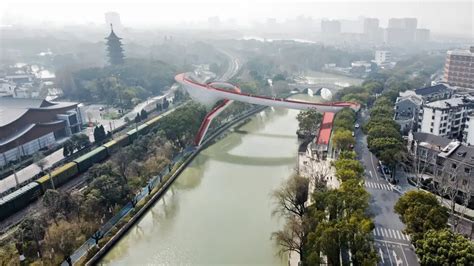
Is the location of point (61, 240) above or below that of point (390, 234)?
above

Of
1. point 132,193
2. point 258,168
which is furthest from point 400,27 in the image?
point 132,193

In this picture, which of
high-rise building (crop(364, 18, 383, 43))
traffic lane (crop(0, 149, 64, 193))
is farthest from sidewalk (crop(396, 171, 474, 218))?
high-rise building (crop(364, 18, 383, 43))

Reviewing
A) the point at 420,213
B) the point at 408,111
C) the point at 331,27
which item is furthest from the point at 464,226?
the point at 331,27

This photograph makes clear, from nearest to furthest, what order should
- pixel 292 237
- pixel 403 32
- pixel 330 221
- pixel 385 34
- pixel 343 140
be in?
pixel 330 221 < pixel 292 237 < pixel 343 140 < pixel 403 32 < pixel 385 34

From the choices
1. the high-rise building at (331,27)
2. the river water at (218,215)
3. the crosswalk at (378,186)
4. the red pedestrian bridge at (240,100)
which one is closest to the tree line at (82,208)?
the river water at (218,215)

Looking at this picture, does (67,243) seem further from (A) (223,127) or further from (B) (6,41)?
(B) (6,41)

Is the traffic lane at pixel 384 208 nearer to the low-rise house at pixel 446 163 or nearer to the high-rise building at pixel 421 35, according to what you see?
the low-rise house at pixel 446 163

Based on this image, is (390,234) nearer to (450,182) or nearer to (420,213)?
(420,213)
